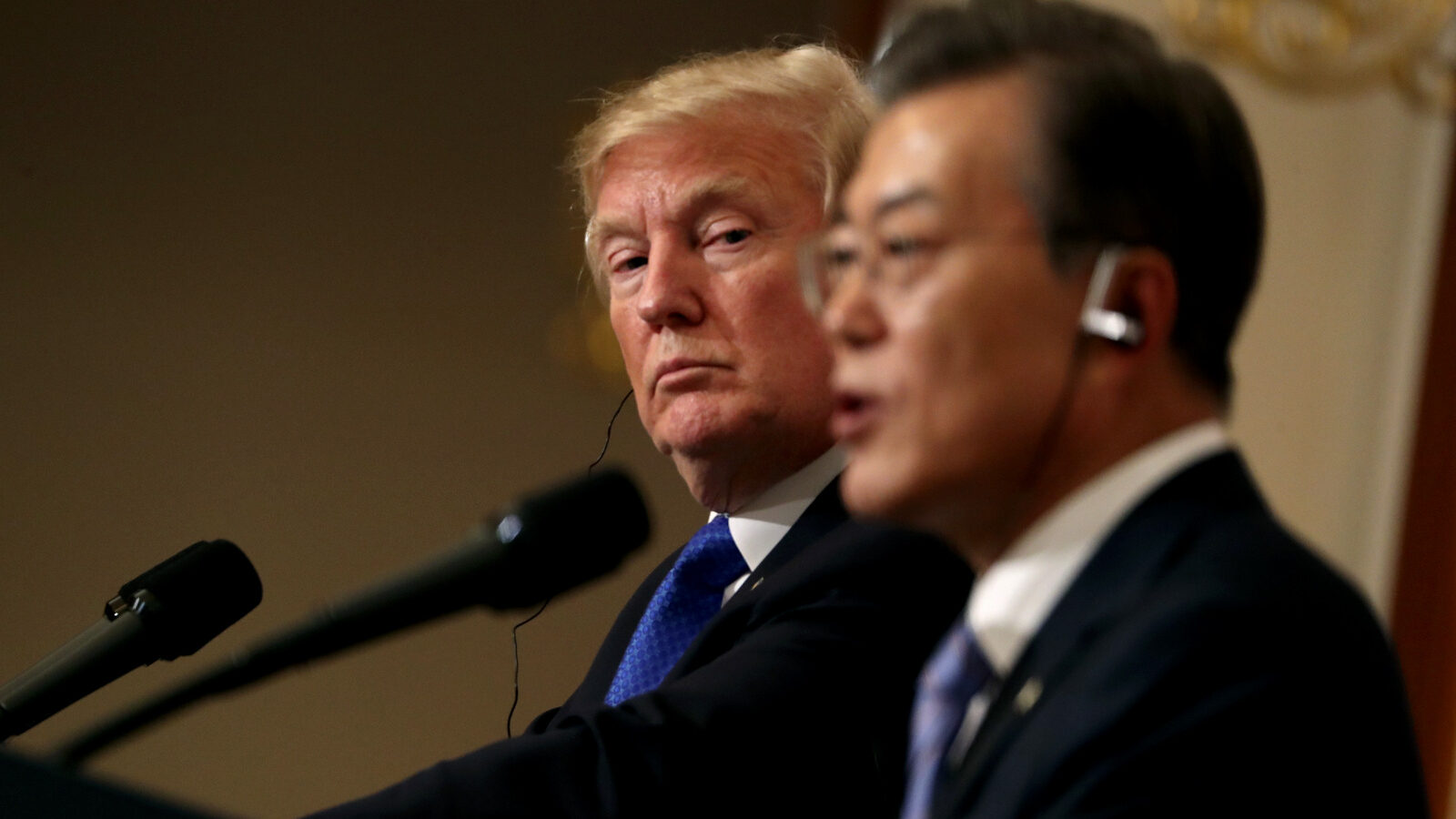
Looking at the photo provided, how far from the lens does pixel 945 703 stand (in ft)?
3.66

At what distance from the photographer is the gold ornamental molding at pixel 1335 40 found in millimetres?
3273

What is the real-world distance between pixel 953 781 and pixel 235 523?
133 inches

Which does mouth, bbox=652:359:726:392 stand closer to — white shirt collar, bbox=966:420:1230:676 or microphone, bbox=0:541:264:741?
microphone, bbox=0:541:264:741

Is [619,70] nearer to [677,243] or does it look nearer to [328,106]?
[328,106]

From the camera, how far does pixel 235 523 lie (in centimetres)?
409

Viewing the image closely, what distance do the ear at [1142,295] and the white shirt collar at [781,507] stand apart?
0.68 m

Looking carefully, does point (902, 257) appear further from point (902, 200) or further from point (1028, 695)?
point (1028, 695)

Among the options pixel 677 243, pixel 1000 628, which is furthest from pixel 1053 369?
pixel 677 243

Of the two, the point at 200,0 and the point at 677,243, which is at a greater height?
the point at 200,0

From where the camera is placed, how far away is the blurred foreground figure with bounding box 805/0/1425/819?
3.25ft

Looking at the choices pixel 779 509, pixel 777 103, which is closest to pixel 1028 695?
pixel 779 509

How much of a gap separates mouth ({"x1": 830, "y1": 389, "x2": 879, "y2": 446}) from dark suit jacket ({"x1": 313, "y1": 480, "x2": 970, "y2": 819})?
343 mm

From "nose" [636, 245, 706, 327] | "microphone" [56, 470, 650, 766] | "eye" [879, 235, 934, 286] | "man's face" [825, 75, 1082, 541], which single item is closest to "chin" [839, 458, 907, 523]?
"man's face" [825, 75, 1082, 541]

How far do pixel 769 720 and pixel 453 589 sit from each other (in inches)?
22.3
